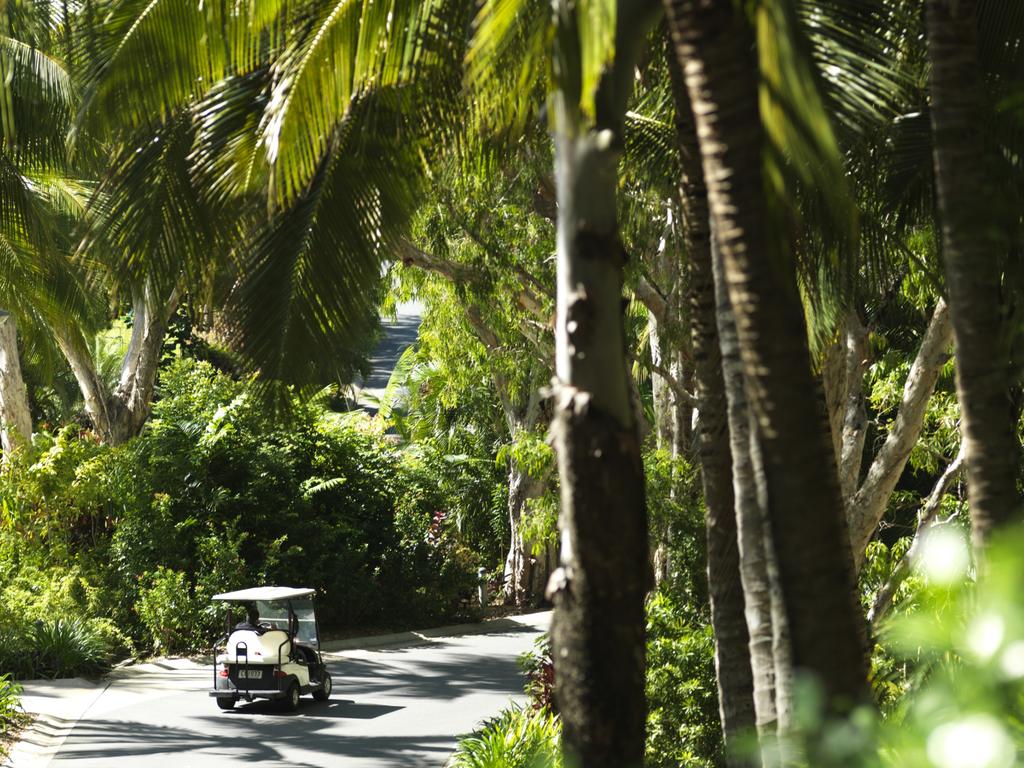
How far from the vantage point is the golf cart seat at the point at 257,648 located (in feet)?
49.8

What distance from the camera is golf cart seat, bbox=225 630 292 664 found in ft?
49.8

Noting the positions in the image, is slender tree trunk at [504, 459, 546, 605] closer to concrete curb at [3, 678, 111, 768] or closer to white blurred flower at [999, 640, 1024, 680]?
concrete curb at [3, 678, 111, 768]

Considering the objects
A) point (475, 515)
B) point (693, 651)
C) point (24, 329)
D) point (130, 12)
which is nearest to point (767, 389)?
point (130, 12)

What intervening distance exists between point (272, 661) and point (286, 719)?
76cm

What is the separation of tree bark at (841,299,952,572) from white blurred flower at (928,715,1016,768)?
10888 mm

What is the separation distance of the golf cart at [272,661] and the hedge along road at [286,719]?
0.88 ft

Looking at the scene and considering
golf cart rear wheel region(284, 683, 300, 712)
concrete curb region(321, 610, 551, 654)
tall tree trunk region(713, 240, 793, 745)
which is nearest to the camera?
tall tree trunk region(713, 240, 793, 745)

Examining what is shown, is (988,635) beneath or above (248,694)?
above

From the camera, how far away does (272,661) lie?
599 inches

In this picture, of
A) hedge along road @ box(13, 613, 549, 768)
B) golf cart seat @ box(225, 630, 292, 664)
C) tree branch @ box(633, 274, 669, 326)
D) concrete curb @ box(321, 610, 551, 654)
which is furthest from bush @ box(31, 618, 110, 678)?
tree branch @ box(633, 274, 669, 326)

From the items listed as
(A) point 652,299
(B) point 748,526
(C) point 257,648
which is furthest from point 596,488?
(C) point 257,648

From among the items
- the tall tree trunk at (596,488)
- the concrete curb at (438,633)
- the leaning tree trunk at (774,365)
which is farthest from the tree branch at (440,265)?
the leaning tree trunk at (774,365)

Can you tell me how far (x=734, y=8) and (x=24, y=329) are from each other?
590 inches

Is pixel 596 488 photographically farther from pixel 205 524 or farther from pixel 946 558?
pixel 205 524
